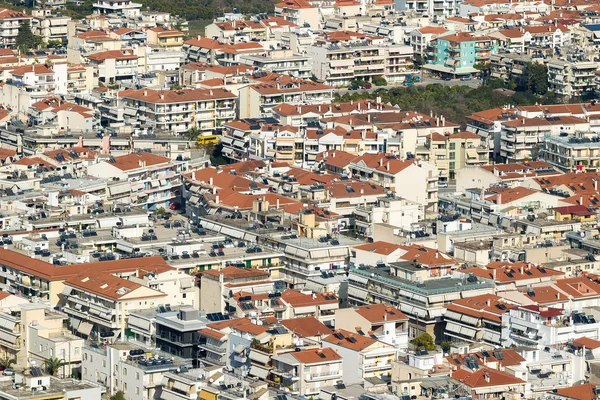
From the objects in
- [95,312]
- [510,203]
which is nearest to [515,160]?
[510,203]

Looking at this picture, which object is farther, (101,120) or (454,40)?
(454,40)

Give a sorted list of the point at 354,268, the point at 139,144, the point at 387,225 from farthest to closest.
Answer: the point at 139,144 → the point at 387,225 → the point at 354,268

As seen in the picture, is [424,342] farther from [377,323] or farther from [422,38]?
[422,38]

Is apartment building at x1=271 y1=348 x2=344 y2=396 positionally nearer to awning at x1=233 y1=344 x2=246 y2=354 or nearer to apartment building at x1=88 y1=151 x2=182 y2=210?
awning at x1=233 y1=344 x2=246 y2=354

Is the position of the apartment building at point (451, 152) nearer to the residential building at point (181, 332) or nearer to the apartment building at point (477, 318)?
the apartment building at point (477, 318)

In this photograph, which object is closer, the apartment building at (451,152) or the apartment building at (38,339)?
the apartment building at (38,339)

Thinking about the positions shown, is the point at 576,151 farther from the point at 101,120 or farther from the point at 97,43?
the point at 97,43

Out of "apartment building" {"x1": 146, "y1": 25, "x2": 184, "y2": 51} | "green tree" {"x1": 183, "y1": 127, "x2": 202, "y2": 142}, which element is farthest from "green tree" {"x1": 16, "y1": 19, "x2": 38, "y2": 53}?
"green tree" {"x1": 183, "y1": 127, "x2": 202, "y2": 142}

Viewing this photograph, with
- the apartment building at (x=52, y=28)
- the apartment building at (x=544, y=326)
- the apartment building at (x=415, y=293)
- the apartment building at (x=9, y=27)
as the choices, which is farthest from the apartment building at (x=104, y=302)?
the apartment building at (x=9, y=27)
